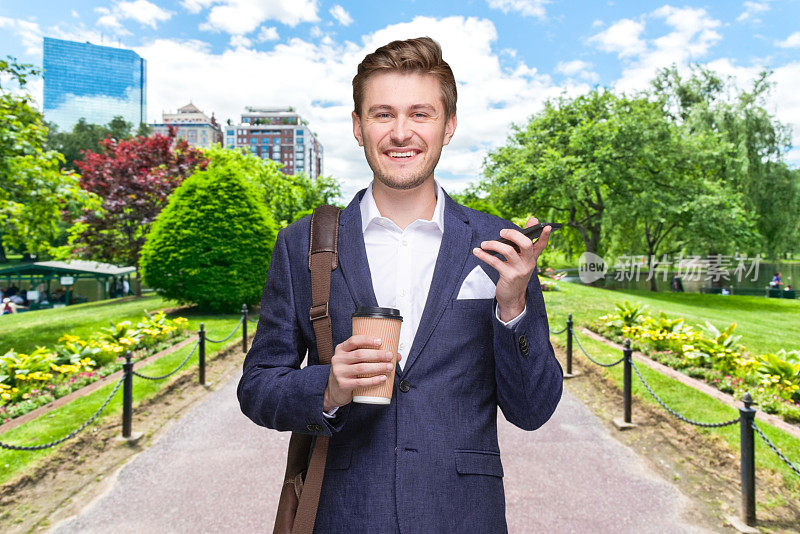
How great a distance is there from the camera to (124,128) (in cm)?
5703

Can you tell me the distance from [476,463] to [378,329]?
2.02 ft

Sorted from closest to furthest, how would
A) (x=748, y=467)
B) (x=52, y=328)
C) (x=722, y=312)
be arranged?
1. (x=748, y=467)
2. (x=52, y=328)
3. (x=722, y=312)

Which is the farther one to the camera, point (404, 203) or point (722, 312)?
point (722, 312)

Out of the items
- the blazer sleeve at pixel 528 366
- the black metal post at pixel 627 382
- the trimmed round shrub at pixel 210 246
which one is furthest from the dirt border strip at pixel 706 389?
the trimmed round shrub at pixel 210 246

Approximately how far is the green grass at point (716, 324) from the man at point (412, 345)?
4900mm

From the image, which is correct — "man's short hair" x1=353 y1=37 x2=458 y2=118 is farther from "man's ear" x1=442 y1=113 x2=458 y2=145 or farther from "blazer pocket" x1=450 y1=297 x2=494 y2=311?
"blazer pocket" x1=450 y1=297 x2=494 y2=311

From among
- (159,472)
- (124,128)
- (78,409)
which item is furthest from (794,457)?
(124,128)

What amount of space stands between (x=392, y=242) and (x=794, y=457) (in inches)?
229

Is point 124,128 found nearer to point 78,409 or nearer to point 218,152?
point 218,152

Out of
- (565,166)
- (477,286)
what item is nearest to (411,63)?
(477,286)

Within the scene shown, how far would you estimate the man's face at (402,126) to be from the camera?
6.11ft

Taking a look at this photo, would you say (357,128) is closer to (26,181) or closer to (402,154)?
(402,154)

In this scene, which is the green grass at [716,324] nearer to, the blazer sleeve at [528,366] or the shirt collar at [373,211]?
the blazer sleeve at [528,366]

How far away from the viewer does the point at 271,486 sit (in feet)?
17.2
